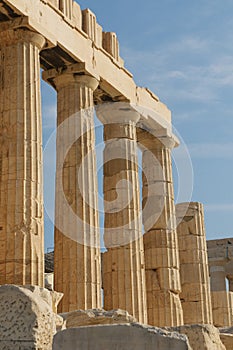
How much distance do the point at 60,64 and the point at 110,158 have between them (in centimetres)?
438

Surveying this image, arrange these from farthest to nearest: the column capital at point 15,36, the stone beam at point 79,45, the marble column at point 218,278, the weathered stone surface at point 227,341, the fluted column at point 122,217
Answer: the marble column at point 218,278 < the fluted column at point 122,217 < the stone beam at point 79,45 < the column capital at point 15,36 < the weathered stone surface at point 227,341

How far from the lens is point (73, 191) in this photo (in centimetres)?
1984

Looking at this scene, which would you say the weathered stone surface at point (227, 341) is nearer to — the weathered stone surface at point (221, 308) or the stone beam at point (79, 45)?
the stone beam at point (79, 45)

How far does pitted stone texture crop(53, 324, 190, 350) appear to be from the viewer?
606 cm

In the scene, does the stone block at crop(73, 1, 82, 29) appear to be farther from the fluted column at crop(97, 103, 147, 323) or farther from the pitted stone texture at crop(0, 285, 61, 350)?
the pitted stone texture at crop(0, 285, 61, 350)

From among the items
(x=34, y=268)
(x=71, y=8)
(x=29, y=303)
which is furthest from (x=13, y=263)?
(x=29, y=303)

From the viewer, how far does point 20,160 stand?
17.0 meters

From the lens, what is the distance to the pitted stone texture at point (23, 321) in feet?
21.9

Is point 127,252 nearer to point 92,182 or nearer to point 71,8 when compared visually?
point 92,182

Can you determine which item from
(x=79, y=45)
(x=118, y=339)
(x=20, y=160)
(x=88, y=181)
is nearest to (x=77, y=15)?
(x=79, y=45)

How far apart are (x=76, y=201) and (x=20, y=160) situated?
10.4 ft

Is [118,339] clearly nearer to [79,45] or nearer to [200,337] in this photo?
[200,337]

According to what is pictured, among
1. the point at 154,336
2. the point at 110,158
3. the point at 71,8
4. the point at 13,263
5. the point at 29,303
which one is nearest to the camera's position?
the point at 154,336

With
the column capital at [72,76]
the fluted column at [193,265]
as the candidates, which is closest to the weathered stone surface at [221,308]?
the fluted column at [193,265]
